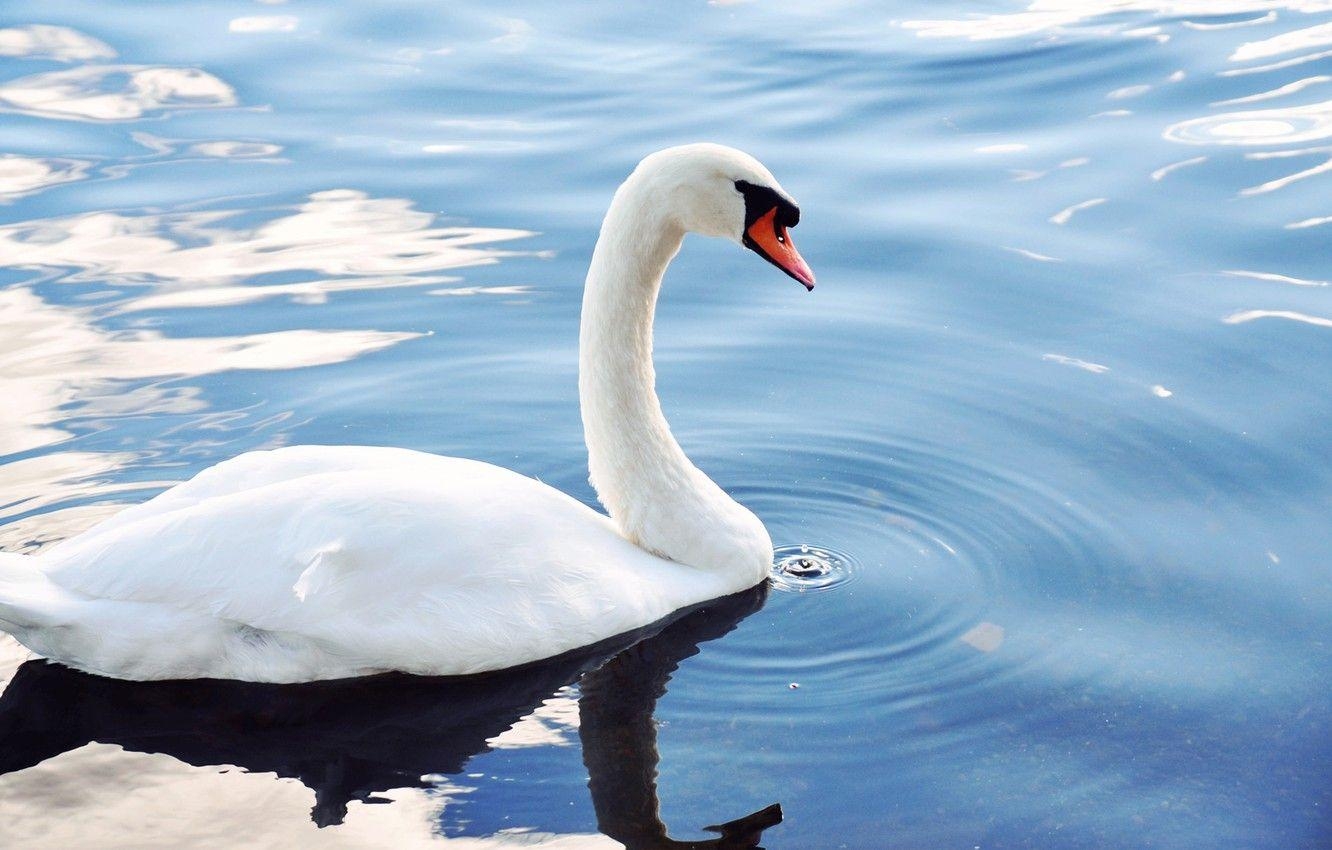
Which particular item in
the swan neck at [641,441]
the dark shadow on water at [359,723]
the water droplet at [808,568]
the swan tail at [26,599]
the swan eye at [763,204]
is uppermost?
the swan eye at [763,204]

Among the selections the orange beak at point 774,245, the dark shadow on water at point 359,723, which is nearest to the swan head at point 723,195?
the orange beak at point 774,245

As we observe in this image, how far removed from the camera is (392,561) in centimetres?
662

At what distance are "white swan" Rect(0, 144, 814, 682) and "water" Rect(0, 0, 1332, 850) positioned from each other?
0.60ft

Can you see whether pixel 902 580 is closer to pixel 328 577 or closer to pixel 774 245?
pixel 774 245

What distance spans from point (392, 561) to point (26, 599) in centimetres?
126

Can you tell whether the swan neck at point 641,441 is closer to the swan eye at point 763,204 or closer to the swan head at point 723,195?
the swan head at point 723,195

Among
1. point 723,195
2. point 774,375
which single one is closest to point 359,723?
point 723,195

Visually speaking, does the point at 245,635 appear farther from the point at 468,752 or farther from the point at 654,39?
the point at 654,39

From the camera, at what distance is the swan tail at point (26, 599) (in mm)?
6402

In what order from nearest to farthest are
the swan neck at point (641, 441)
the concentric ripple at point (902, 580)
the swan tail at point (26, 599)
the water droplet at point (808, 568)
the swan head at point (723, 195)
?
the swan tail at point (26, 599)
the concentric ripple at point (902, 580)
the swan head at point (723, 195)
the swan neck at point (641, 441)
the water droplet at point (808, 568)

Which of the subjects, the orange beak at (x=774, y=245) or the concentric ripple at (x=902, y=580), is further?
the orange beak at (x=774, y=245)

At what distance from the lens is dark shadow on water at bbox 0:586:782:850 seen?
20.3 feet

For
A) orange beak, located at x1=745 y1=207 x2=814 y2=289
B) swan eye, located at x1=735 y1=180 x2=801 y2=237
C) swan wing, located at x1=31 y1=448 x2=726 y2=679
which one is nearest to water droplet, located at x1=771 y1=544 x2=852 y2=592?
swan wing, located at x1=31 y1=448 x2=726 y2=679

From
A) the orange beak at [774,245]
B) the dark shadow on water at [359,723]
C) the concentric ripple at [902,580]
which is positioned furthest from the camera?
the orange beak at [774,245]
